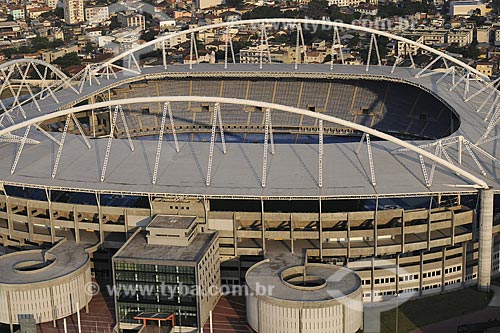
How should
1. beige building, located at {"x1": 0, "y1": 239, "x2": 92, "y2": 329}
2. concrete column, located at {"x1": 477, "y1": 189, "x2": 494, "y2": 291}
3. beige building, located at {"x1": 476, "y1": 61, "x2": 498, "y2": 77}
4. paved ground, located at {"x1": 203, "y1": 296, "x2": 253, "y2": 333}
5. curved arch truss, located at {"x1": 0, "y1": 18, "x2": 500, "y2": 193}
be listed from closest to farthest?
paved ground, located at {"x1": 203, "y1": 296, "x2": 253, "y2": 333}, beige building, located at {"x1": 0, "y1": 239, "x2": 92, "y2": 329}, concrete column, located at {"x1": 477, "y1": 189, "x2": 494, "y2": 291}, curved arch truss, located at {"x1": 0, "y1": 18, "x2": 500, "y2": 193}, beige building, located at {"x1": 476, "y1": 61, "x2": 498, "y2": 77}

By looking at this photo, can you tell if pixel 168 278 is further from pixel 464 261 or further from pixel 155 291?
pixel 464 261

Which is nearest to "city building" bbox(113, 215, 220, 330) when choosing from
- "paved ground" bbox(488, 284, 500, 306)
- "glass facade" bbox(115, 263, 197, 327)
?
"glass facade" bbox(115, 263, 197, 327)

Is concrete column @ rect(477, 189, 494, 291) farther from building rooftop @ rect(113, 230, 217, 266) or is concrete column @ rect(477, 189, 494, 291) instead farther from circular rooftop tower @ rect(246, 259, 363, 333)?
building rooftop @ rect(113, 230, 217, 266)

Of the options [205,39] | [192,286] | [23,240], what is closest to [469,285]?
[192,286]

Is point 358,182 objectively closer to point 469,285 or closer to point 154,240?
point 469,285

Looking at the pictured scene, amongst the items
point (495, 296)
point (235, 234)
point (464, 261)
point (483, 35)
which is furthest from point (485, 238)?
point (483, 35)

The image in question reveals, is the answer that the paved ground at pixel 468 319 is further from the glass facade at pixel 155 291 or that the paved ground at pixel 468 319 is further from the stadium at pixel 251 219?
the glass facade at pixel 155 291
